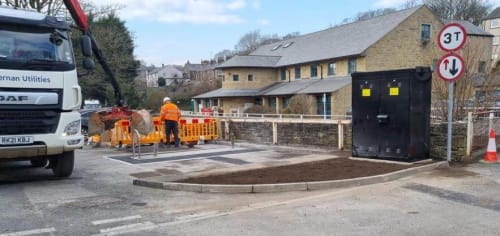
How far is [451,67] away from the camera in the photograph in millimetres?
9477

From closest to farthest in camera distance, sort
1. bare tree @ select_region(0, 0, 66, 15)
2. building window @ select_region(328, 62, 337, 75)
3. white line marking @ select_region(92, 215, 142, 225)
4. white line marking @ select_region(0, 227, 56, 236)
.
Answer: white line marking @ select_region(0, 227, 56, 236) < white line marking @ select_region(92, 215, 142, 225) < bare tree @ select_region(0, 0, 66, 15) < building window @ select_region(328, 62, 337, 75)

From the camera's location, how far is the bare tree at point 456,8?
218 feet

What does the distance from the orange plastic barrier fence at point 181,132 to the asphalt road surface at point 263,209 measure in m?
6.80

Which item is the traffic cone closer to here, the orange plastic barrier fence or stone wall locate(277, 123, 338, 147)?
stone wall locate(277, 123, 338, 147)

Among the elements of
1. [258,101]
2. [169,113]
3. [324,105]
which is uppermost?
[258,101]

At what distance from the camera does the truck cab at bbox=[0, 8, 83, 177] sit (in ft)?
26.0

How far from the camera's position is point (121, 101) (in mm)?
15578

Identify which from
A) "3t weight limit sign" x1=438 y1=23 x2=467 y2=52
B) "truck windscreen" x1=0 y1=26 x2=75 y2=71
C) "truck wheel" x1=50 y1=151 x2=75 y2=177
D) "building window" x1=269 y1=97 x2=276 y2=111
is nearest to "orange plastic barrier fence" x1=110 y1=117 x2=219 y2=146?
"truck wheel" x1=50 y1=151 x2=75 y2=177

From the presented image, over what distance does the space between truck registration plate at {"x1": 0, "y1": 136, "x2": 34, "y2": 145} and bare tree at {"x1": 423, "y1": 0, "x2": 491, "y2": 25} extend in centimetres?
6814

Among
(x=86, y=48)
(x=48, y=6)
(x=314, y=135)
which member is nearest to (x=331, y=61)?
(x=48, y=6)

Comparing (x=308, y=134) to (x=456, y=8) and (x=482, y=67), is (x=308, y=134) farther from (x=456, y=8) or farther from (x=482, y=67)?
(x=456, y=8)

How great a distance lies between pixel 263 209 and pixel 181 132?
35.2ft

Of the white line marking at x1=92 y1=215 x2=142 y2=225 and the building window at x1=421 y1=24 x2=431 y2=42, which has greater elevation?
the building window at x1=421 y1=24 x2=431 y2=42

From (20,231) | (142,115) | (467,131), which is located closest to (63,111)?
(20,231)
